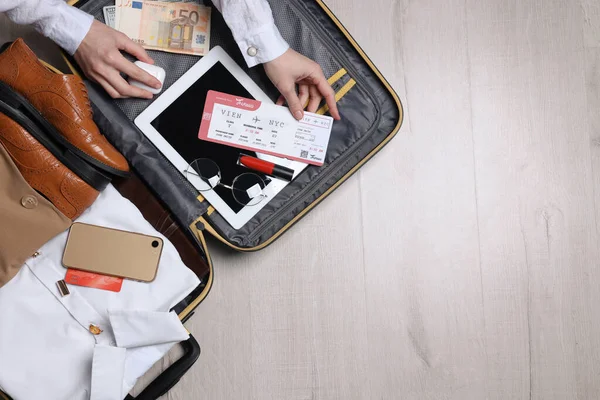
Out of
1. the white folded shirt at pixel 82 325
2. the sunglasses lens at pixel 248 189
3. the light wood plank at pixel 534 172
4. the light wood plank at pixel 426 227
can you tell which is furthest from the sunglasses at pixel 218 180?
the light wood plank at pixel 534 172

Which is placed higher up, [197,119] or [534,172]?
[197,119]

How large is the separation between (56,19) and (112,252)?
1.29ft

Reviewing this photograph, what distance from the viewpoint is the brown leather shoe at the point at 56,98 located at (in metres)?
0.83

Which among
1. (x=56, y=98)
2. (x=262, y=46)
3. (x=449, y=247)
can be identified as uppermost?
(x=56, y=98)

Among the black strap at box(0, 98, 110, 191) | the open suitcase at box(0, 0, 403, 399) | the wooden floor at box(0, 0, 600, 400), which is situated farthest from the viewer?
the wooden floor at box(0, 0, 600, 400)

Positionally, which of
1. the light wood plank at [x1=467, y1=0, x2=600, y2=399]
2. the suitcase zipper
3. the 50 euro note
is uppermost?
the 50 euro note

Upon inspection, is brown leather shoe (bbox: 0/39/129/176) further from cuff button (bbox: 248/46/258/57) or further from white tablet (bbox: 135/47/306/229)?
cuff button (bbox: 248/46/258/57)

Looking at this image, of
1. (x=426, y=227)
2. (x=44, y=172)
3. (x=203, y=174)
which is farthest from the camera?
(x=426, y=227)

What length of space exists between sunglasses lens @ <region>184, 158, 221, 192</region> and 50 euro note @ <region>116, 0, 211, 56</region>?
0.19 meters

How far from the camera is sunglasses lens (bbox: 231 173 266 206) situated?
3.05ft

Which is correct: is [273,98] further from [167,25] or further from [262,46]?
[167,25]

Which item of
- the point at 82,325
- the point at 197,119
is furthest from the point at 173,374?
the point at 197,119

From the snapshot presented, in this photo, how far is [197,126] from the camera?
93cm

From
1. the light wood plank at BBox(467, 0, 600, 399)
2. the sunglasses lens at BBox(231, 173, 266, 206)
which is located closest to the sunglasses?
the sunglasses lens at BBox(231, 173, 266, 206)
